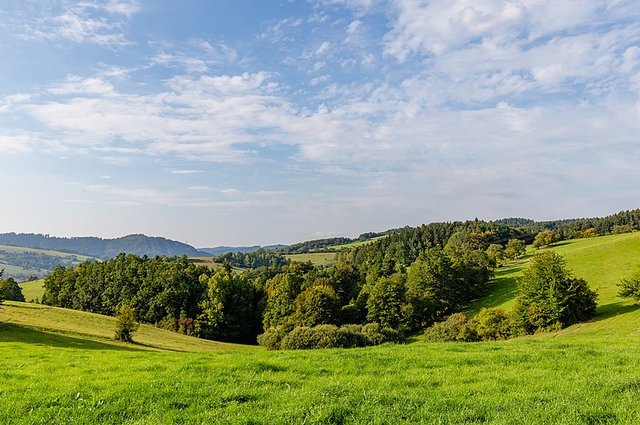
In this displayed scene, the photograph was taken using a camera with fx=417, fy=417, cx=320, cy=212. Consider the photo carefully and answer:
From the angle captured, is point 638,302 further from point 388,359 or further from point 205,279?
point 205,279

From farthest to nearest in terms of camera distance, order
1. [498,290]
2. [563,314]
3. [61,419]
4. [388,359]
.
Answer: [498,290], [563,314], [388,359], [61,419]

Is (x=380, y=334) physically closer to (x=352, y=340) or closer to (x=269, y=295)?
(x=352, y=340)

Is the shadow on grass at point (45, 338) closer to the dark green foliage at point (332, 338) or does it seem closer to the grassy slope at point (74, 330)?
the grassy slope at point (74, 330)

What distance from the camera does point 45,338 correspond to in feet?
139

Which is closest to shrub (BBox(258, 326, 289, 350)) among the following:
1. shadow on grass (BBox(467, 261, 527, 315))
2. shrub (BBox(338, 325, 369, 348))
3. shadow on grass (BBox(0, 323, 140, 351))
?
shadow on grass (BBox(0, 323, 140, 351))

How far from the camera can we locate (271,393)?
988 centimetres

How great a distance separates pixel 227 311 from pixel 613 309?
225 feet

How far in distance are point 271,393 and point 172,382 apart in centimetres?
282

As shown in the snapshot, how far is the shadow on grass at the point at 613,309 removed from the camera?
47.0 meters

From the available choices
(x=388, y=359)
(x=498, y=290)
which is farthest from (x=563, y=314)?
(x=388, y=359)

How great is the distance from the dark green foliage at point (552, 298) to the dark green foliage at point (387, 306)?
27.4 m

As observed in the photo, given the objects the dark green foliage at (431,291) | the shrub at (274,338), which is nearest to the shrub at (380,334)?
the shrub at (274,338)

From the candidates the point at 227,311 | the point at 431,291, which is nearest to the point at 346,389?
the point at 431,291

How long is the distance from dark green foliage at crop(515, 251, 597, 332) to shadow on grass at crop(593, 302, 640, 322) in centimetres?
136
